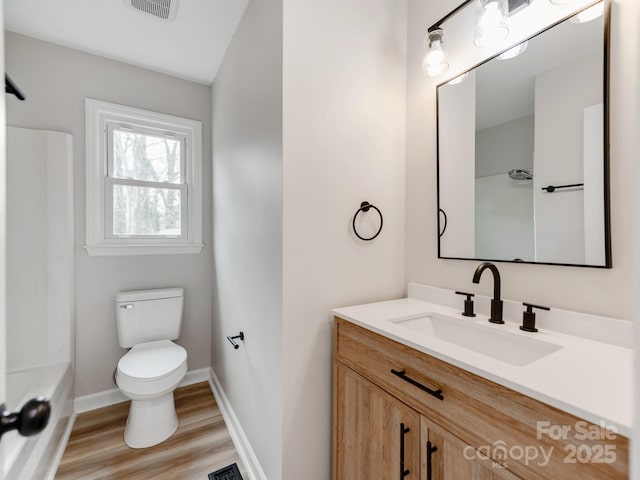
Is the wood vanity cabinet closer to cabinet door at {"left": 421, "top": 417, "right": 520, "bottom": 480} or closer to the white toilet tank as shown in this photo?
cabinet door at {"left": 421, "top": 417, "right": 520, "bottom": 480}

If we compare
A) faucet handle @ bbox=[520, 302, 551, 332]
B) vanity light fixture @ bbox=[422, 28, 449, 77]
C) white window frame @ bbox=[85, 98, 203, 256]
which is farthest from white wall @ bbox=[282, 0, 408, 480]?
white window frame @ bbox=[85, 98, 203, 256]

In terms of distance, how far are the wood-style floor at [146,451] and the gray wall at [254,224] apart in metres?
0.20

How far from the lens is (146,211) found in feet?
7.43

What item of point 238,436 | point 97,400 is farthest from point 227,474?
point 97,400

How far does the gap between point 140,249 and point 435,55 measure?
2.30 m

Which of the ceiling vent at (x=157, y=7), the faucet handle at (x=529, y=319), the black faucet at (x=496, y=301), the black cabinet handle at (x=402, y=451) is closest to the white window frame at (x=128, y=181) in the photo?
the ceiling vent at (x=157, y=7)

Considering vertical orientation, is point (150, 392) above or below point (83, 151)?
below

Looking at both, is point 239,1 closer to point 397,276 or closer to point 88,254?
point 397,276

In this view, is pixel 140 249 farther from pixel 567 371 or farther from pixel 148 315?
pixel 567 371

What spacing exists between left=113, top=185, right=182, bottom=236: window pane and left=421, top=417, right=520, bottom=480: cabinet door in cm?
226

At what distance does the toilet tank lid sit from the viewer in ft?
6.64

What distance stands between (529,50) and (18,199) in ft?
9.21

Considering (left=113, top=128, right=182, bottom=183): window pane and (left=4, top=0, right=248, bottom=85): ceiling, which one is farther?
(left=113, top=128, right=182, bottom=183): window pane

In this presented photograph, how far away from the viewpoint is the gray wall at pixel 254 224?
49.0 inches
